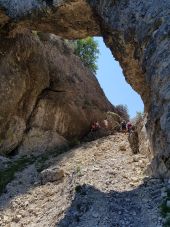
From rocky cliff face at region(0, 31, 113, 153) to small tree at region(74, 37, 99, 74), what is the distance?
18.7ft

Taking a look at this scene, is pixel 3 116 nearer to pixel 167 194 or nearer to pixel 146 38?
pixel 146 38

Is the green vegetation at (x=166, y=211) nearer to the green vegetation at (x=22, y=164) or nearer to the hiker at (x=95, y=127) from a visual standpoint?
the green vegetation at (x=22, y=164)

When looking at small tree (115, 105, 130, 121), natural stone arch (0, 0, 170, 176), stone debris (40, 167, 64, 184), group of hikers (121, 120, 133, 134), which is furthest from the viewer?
small tree (115, 105, 130, 121)

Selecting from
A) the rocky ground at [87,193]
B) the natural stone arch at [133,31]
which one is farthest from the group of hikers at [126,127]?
the natural stone arch at [133,31]

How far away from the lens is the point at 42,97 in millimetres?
33094

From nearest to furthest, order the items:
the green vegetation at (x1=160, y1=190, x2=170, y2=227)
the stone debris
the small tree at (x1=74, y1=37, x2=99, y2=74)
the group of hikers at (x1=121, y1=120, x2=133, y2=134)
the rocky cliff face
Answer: the green vegetation at (x1=160, y1=190, x2=170, y2=227) → the stone debris → the rocky cliff face → the group of hikers at (x1=121, y1=120, x2=133, y2=134) → the small tree at (x1=74, y1=37, x2=99, y2=74)

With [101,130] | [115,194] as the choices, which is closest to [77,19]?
[101,130]

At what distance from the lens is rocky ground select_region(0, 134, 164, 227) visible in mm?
17188

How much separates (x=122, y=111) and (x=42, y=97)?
299 inches

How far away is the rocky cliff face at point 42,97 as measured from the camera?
101 feet

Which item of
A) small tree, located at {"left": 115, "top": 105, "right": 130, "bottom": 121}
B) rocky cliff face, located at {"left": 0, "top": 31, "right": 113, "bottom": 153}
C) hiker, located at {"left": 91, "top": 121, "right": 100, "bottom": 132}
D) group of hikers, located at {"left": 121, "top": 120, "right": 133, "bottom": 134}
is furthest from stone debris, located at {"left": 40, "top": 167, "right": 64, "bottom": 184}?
small tree, located at {"left": 115, "top": 105, "right": 130, "bottom": 121}

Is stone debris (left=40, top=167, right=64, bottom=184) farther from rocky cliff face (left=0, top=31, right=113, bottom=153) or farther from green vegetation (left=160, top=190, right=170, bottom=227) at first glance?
green vegetation (left=160, top=190, right=170, bottom=227)

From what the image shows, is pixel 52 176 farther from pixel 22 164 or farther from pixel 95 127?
pixel 95 127

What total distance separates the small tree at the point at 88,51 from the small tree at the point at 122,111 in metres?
5.38
